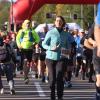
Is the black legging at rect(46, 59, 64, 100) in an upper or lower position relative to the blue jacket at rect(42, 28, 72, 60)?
lower

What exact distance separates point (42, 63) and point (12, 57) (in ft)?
16.9

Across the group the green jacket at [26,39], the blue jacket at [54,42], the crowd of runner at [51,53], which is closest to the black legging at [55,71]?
the crowd of runner at [51,53]

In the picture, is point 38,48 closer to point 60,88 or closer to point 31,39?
point 31,39

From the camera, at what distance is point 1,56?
13.8 meters

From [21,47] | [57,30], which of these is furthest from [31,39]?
[57,30]

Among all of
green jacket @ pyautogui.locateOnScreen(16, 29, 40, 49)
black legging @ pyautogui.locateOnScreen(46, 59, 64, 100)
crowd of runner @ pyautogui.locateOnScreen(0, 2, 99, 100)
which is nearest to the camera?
black legging @ pyautogui.locateOnScreen(46, 59, 64, 100)

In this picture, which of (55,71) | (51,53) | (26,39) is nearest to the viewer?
(55,71)

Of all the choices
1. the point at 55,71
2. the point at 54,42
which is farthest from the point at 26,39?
the point at 55,71

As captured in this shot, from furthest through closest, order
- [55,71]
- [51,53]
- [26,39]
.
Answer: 1. [26,39]
2. [51,53]
3. [55,71]

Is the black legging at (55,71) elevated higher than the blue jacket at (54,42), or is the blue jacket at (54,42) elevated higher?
the blue jacket at (54,42)

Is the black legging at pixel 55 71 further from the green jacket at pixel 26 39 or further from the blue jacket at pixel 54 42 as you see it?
the green jacket at pixel 26 39

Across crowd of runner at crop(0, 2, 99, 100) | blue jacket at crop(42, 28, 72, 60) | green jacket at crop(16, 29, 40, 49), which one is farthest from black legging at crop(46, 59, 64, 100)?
green jacket at crop(16, 29, 40, 49)

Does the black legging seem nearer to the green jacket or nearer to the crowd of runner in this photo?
the crowd of runner

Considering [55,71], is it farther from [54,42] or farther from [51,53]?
[54,42]
